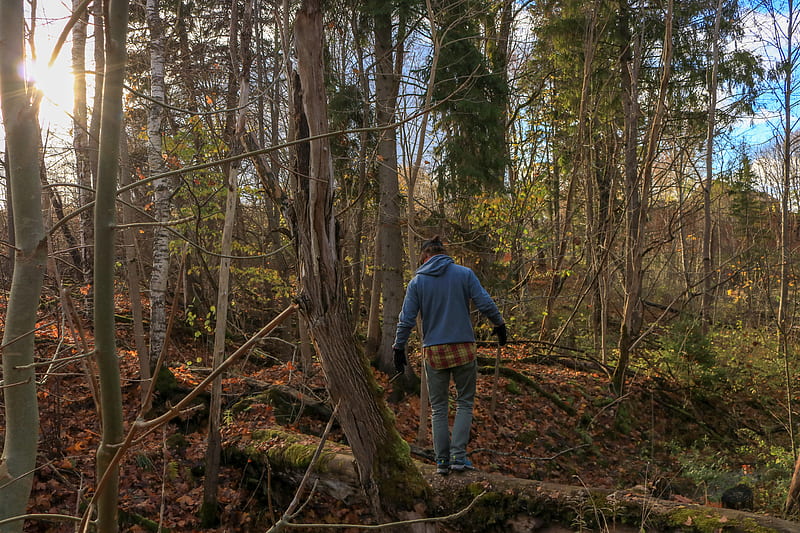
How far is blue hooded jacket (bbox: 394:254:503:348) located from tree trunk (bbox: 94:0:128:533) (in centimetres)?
394

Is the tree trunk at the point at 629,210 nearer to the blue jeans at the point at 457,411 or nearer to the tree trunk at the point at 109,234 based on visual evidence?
the blue jeans at the point at 457,411

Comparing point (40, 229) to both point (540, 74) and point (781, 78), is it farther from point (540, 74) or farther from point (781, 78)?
point (781, 78)

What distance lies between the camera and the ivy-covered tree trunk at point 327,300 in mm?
3697

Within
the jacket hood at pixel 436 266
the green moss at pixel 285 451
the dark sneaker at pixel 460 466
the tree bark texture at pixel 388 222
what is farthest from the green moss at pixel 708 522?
the tree bark texture at pixel 388 222

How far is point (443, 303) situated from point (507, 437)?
166 inches

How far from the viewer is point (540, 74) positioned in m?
12.9

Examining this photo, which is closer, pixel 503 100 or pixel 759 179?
pixel 503 100

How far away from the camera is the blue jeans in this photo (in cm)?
466

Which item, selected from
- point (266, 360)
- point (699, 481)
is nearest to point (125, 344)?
point (266, 360)

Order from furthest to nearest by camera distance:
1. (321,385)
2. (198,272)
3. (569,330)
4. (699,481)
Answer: (569,330) < (198,272) < (321,385) < (699,481)

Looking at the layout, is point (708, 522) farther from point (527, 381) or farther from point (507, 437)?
point (527, 381)

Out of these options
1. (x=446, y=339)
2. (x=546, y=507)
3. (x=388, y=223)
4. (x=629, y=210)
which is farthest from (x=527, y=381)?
(x=546, y=507)

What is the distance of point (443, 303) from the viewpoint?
486 cm

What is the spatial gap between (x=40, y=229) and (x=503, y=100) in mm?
9542
